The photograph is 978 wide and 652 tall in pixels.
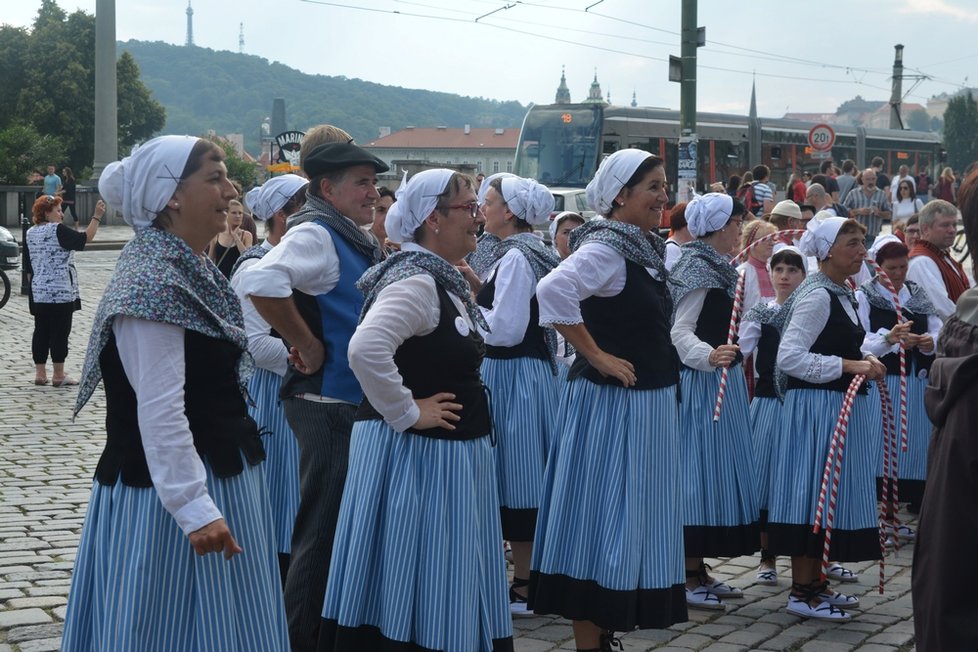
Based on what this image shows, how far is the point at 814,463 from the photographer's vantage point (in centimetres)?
638

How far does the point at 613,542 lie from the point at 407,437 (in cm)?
130

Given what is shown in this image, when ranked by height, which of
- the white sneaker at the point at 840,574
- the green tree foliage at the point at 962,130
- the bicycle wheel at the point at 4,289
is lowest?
the white sneaker at the point at 840,574

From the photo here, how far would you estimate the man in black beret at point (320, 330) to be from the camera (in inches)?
192

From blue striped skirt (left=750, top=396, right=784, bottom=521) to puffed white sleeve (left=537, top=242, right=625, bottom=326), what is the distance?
5.50ft

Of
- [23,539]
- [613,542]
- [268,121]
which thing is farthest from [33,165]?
[268,121]

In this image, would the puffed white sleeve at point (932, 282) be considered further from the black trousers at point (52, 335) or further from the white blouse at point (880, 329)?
the black trousers at point (52, 335)

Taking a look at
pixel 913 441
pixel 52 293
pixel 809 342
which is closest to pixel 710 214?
pixel 809 342

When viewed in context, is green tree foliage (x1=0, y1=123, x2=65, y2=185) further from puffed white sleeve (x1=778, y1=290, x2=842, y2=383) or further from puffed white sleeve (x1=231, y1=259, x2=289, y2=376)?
puffed white sleeve (x1=778, y1=290, x2=842, y2=383)

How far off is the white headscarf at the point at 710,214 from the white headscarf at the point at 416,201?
7.69ft

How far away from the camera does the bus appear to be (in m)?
29.3

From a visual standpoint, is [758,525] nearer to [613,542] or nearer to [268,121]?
[613,542]

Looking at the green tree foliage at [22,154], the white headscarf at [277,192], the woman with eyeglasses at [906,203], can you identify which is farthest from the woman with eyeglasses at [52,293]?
the green tree foliage at [22,154]

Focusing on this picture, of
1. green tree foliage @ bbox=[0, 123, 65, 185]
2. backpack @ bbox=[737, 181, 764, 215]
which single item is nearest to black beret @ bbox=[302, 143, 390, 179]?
backpack @ bbox=[737, 181, 764, 215]

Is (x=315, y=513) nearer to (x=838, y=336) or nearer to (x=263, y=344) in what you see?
(x=263, y=344)
